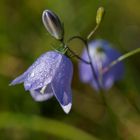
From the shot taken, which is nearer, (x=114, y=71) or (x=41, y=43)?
(x=114, y=71)

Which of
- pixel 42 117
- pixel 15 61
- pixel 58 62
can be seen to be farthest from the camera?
pixel 15 61

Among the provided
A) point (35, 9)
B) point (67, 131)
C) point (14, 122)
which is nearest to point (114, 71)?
point (67, 131)

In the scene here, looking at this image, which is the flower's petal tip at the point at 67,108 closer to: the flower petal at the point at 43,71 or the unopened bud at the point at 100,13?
the flower petal at the point at 43,71

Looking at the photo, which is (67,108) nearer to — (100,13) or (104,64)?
(100,13)

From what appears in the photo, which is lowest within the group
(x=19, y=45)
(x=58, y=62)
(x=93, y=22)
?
(x=93, y=22)

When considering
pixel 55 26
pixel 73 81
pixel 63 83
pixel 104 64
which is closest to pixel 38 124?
pixel 104 64

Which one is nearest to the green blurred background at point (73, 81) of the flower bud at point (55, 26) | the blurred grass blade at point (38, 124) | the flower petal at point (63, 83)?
the blurred grass blade at point (38, 124)

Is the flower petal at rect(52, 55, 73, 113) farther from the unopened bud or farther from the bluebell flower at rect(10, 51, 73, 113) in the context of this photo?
the unopened bud

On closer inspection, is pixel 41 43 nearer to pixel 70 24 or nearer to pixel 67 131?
pixel 70 24
